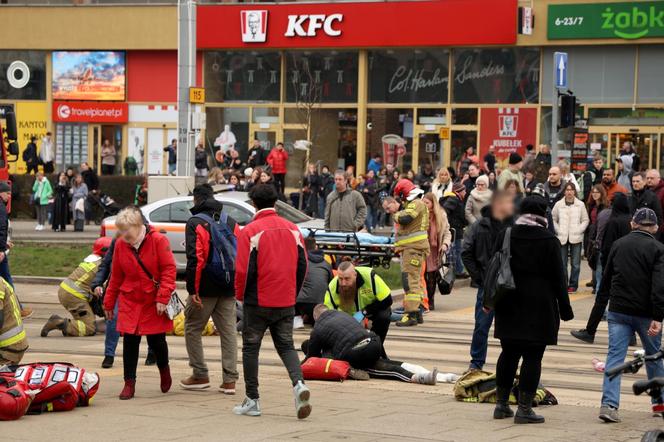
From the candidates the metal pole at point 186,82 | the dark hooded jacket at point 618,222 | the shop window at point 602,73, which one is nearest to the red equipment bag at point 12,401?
the dark hooded jacket at point 618,222

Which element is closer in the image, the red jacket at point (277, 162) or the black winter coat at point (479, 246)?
the black winter coat at point (479, 246)

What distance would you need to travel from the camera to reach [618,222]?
592 inches

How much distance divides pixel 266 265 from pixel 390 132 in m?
31.4

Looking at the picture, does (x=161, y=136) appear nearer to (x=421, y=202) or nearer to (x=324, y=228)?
(x=324, y=228)

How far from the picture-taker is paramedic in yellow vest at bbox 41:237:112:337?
15.4 meters

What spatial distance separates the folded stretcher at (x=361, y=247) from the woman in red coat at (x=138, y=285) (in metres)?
8.79

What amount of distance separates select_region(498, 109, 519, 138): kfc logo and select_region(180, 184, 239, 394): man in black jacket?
92.5ft

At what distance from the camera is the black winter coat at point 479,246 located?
12.0m

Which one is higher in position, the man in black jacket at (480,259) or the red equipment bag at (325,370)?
the man in black jacket at (480,259)

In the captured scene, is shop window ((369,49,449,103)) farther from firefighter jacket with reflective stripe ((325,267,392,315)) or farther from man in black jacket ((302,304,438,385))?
man in black jacket ((302,304,438,385))

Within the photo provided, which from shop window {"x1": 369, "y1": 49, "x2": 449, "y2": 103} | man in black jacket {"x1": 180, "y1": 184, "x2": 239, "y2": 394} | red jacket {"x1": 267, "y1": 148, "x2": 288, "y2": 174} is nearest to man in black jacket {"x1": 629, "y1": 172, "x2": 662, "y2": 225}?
man in black jacket {"x1": 180, "y1": 184, "x2": 239, "y2": 394}

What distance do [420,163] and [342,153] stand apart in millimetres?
2989

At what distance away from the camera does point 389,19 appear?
4028 centimetres

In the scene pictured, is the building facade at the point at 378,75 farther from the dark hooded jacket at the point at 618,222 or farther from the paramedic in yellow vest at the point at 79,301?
the paramedic in yellow vest at the point at 79,301
